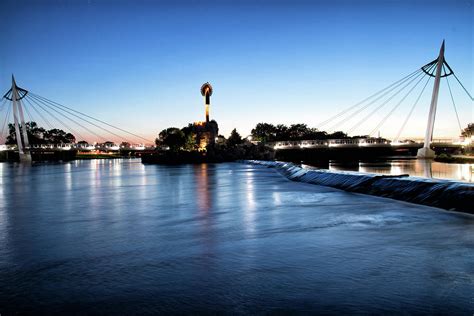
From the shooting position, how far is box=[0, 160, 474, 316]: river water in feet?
17.3

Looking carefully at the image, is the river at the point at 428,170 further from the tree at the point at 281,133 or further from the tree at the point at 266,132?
the tree at the point at 266,132

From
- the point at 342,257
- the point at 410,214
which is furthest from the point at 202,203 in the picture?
the point at 342,257

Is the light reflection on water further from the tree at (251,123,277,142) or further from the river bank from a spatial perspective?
the tree at (251,123,277,142)

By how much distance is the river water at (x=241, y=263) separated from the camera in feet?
17.3

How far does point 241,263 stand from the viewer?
7.34m

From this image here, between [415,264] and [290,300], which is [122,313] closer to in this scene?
[290,300]

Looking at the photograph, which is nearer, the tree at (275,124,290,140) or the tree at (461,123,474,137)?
the tree at (461,123,474,137)

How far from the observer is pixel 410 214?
45.1 feet

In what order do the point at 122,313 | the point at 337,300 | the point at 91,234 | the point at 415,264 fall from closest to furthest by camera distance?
the point at 122,313 → the point at 337,300 → the point at 415,264 → the point at 91,234

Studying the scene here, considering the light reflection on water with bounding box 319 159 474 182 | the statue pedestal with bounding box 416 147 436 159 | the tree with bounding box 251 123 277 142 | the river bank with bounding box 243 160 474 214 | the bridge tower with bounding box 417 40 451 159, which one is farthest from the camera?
the tree with bounding box 251 123 277 142

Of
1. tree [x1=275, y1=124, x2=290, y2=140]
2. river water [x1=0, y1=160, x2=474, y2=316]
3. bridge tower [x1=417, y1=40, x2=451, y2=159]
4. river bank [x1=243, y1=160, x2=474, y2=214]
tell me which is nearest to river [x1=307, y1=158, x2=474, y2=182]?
river bank [x1=243, y1=160, x2=474, y2=214]

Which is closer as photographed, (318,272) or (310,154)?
(318,272)

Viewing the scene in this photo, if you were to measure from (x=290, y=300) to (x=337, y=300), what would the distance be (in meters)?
0.70

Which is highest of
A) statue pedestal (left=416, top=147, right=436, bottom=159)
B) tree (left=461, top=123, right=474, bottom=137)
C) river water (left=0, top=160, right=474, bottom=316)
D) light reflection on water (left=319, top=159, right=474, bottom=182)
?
tree (left=461, top=123, right=474, bottom=137)
